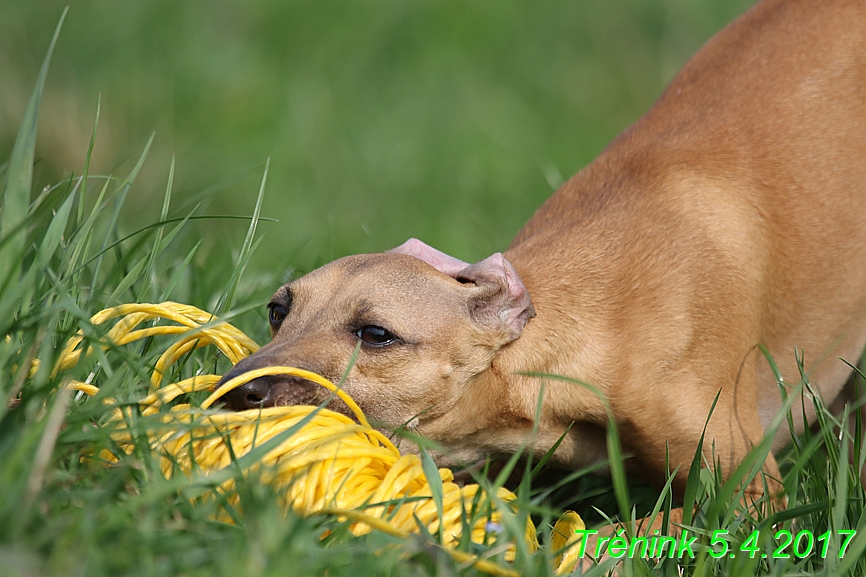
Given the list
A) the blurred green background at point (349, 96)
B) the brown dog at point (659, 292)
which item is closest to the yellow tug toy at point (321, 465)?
the brown dog at point (659, 292)

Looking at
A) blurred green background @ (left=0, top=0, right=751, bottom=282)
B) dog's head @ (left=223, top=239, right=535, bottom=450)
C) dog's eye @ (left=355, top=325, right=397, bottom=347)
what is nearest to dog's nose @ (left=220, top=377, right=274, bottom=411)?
dog's head @ (left=223, top=239, right=535, bottom=450)

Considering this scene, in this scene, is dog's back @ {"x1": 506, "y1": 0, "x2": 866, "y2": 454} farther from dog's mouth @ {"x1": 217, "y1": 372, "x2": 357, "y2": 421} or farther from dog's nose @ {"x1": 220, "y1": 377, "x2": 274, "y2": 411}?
dog's nose @ {"x1": 220, "y1": 377, "x2": 274, "y2": 411}

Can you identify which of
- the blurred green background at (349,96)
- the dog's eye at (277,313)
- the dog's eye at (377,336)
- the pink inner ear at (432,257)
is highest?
the blurred green background at (349,96)

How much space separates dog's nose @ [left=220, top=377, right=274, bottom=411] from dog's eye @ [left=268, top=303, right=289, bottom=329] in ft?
1.80

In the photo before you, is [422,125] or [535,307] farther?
[422,125]

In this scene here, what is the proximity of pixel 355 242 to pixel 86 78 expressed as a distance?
3.09m

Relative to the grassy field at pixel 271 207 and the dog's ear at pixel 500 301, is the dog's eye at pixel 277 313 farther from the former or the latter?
the dog's ear at pixel 500 301

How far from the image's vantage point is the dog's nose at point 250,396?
2600 millimetres

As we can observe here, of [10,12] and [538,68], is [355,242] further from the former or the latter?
[10,12]

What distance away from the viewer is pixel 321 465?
91.8 inches

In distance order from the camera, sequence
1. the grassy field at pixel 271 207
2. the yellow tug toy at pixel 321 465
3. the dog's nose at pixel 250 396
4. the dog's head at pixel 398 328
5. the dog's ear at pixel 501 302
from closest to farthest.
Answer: the grassy field at pixel 271 207 < the yellow tug toy at pixel 321 465 < the dog's nose at pixel 250 396 < the dog's head at pixel 398 328 < the dog's ear at pixel 501 302

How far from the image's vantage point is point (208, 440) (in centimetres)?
243

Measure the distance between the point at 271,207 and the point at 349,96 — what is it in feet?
5.18

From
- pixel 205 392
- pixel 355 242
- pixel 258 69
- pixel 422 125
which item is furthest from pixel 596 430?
pixel 258 69
